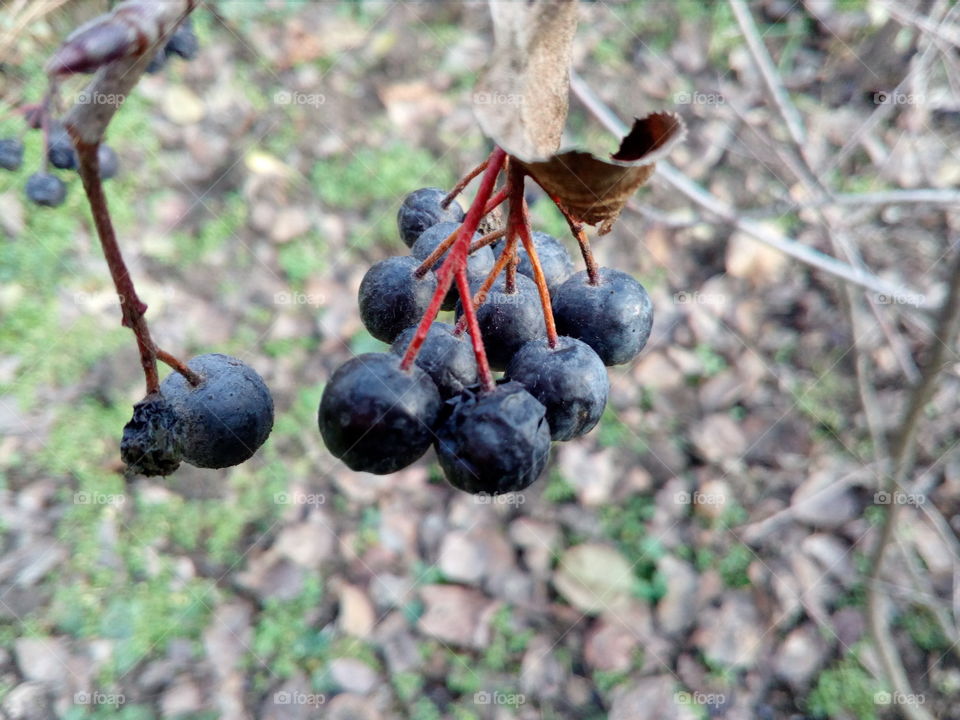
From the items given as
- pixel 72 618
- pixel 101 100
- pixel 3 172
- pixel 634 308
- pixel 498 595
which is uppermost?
pixel 101 100

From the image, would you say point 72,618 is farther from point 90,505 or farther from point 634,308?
point 634,308

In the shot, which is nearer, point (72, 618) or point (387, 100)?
point (72, 618)

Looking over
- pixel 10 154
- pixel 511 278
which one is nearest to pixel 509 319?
pixel 511 278

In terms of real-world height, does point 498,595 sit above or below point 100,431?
below

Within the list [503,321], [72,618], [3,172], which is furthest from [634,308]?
[3,172]

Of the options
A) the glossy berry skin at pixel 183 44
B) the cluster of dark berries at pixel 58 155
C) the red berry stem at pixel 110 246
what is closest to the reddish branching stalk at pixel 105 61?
the red berry stem at pixel 110 246

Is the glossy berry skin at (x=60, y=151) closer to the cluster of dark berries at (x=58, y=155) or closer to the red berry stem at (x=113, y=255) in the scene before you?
the cluster of dark berries at (x=58, y=155)
